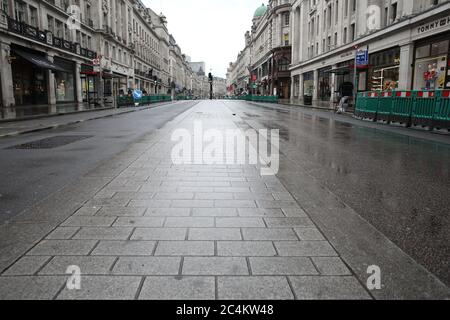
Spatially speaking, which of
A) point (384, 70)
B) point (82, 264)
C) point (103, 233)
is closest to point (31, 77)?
point (384, 70)

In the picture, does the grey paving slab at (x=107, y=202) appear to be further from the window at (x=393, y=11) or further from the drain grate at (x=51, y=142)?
the window at (x=393, y=11)

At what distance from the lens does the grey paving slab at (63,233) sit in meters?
3.40

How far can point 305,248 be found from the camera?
319cm

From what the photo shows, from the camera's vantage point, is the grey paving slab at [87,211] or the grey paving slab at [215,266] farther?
the grey paving slab at [87,211]

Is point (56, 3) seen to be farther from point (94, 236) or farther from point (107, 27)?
Answer: point (94, 236)

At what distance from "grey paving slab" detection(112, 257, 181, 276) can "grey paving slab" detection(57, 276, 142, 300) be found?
0.34ft

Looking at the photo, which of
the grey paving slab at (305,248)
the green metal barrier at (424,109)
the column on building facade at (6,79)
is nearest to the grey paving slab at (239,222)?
the grey paving slab at (305,248)

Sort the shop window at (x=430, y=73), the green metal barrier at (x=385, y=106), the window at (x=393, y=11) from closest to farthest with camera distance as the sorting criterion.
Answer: the green metal barrier at (x=385, y=106) < the shop window at (x=430, y=73) < the window at (x=393, y=11)

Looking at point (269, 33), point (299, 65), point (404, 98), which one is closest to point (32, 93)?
point (404, 98)

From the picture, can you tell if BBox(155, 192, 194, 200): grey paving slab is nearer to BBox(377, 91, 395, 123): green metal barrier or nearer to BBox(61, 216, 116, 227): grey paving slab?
BBox(61, 216, 116, 227): grey paving slab

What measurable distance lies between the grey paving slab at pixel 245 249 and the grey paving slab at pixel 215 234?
12cm

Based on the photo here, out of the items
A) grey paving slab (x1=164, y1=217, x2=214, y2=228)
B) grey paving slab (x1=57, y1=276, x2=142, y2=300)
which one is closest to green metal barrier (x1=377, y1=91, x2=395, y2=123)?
grey paving slab (x1=164, y1=217, x2=214, y2=228)

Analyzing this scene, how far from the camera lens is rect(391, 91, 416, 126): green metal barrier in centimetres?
1465

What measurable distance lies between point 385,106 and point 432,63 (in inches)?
380
